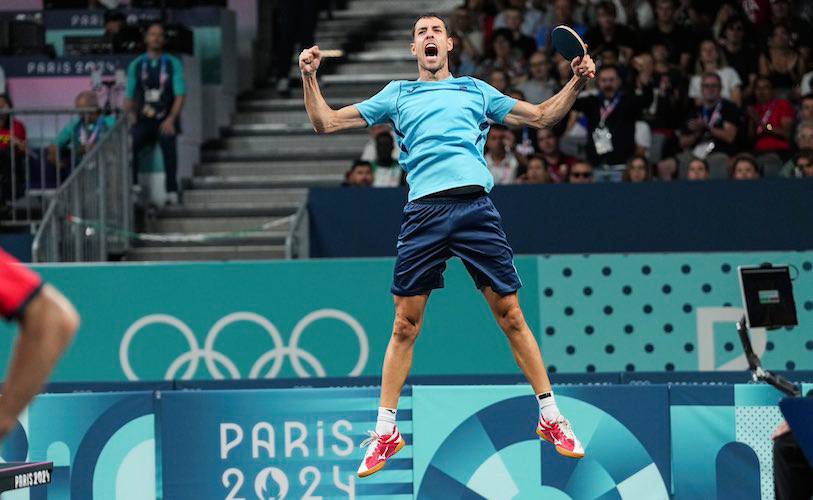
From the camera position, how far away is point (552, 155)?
12.9 m

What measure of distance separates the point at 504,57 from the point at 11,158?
5.03m

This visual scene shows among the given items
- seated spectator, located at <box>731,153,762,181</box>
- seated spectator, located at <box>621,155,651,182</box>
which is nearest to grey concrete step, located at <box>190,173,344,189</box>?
seated spectator, located at <box>621,155,651,182</box>

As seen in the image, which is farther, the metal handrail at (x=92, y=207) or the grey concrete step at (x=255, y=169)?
the grey concrete step at (x=255, y=169)

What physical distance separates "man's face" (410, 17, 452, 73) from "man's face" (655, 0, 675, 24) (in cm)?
837

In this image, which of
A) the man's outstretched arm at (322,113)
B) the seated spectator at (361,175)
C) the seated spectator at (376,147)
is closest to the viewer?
the man's outstretched arm at (322,113)

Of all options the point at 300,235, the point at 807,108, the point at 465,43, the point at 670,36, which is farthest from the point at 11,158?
the point at 807,108

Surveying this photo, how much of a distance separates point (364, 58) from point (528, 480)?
1033 cm

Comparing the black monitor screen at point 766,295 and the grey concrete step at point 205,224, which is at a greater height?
the black monitor screen at point 766,295

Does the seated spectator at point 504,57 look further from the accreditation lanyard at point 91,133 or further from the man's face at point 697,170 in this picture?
the accreditation lanyard at point 91,133

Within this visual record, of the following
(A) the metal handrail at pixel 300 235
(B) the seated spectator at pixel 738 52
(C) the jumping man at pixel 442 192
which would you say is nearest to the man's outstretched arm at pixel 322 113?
(C) the jumping man at pixel 442 192

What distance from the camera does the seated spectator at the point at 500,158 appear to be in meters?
12.6

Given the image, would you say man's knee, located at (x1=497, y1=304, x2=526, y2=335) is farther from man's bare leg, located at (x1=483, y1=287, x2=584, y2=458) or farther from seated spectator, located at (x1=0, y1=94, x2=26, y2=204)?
seated spectator, located at (x1=0, y1=94, x2=26, y2=204)

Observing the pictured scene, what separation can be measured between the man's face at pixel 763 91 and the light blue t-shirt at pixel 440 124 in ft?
23.4

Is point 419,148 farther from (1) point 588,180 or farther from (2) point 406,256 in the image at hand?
(1) point 588,180
